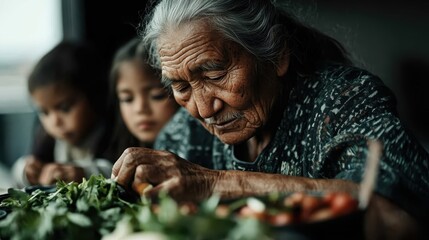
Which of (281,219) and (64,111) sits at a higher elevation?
(281,219)

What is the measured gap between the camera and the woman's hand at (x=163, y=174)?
158cm

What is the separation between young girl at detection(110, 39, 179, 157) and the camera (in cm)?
301


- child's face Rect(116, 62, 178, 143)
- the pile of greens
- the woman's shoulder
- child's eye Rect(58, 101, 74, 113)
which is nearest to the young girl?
child's face Rect(116, 62, 178, 143)

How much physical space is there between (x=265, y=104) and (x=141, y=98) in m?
1.14

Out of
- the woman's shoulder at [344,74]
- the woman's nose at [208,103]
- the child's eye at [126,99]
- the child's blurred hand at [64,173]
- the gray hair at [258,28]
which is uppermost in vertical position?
the gray hair at [258,28]

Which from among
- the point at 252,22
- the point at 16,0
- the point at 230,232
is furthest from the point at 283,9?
the point at 16,0

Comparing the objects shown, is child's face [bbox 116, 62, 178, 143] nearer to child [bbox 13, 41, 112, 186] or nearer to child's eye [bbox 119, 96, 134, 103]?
child's eye [bbox 119, 96, 134, 103]

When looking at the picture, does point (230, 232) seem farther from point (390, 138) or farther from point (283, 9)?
point (283, 9)

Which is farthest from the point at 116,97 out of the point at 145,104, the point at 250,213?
Result: the point at 250,213

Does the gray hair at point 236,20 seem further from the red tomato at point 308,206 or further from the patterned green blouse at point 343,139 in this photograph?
the red tomato at point 308,206

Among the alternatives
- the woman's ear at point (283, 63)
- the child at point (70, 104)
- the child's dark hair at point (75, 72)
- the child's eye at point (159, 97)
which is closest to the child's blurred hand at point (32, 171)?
the child at point (70, 104)

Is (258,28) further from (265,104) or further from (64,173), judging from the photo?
(64,173)

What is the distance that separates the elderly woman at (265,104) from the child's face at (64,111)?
1.22m

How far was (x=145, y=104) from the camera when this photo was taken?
3.02 metres
